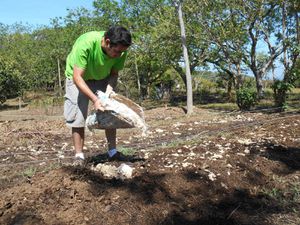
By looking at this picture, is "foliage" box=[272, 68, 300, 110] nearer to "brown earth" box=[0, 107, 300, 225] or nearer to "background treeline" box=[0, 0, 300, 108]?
"background treeline" box=[0, 0, 300, 108]

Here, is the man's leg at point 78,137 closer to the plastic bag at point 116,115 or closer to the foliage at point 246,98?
the plastic bag at point 116,115

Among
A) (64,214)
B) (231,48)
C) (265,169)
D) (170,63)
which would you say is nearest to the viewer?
(64,214)

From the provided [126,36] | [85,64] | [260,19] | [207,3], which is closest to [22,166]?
[85,64]

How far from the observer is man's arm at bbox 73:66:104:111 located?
3.61m

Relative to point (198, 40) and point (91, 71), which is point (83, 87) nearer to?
point (91, 71)

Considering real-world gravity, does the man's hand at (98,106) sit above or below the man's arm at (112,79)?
below

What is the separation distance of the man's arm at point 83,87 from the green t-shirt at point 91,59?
0.17ft

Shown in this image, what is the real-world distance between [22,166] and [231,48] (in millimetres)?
14413

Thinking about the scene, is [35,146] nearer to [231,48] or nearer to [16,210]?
[16,210]

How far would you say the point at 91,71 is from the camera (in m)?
3.93

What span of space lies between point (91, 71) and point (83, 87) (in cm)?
36

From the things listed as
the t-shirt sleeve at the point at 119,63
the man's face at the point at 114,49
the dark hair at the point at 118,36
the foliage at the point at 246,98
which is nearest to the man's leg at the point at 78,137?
the t-shirt sleeve at the point at 119,63

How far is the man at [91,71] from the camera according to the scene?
3.61 metres

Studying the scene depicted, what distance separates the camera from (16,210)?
Answer: 293 cm
